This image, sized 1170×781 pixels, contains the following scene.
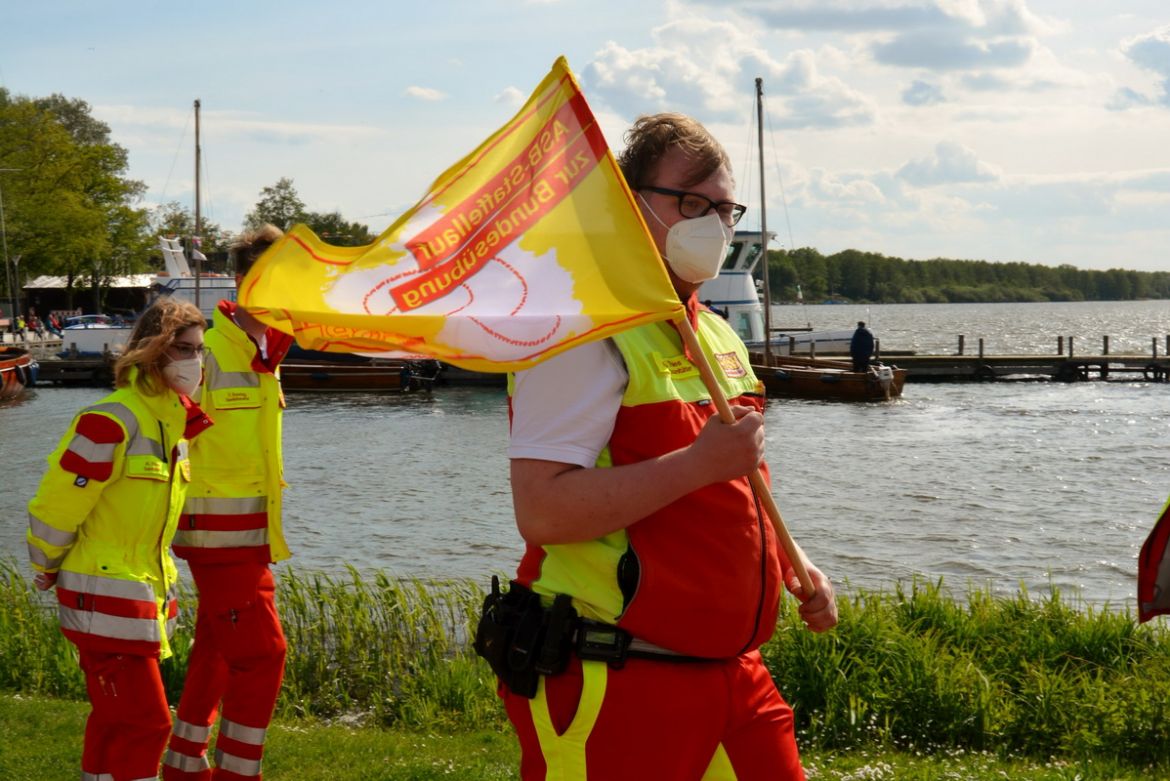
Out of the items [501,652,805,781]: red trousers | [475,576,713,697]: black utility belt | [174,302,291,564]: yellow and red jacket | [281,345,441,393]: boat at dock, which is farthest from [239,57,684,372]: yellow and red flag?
[281,345,441,393]: boat at dock

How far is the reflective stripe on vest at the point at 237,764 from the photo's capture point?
5152mm

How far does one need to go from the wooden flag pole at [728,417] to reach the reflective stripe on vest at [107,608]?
2.64 meters

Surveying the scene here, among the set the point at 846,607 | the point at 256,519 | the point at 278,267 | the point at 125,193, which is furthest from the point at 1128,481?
the point at 125,193

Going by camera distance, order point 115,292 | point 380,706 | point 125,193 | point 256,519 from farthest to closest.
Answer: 1. point 115,292
2. point 125,193
3. point 380,706
4. point 256,519

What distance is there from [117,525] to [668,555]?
9.04ft

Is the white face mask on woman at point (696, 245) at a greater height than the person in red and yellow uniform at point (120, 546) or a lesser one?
greater

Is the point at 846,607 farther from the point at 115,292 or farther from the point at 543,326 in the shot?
the point at 115,292

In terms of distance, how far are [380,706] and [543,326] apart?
598 centimetres

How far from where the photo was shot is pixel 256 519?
5.30 meters

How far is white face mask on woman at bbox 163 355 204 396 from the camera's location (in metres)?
4.85

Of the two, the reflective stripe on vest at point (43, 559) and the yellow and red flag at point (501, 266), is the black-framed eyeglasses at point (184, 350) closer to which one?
the reflective stripe on vest at point (43, 559)

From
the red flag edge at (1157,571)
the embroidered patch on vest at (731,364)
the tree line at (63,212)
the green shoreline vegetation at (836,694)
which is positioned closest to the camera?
the embroidered patch on vest at (731,364)

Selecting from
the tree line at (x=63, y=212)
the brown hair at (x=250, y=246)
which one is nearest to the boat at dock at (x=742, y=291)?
the tree line at (x=63, y=212)

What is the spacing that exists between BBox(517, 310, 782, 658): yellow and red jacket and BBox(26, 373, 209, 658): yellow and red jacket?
2.39 m
